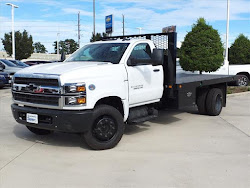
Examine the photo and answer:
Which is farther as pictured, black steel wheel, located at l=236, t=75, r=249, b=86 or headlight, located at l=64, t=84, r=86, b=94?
black steel wheel, located at l=236, t=75, r=249, b=86

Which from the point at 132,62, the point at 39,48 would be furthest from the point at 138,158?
the point at 39,48

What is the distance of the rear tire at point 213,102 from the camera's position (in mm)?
8220

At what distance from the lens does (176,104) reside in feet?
22.2

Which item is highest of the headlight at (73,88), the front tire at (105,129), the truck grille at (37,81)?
the truck grille at (37,81)

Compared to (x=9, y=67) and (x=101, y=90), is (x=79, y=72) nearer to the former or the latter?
(x=101, y=90)

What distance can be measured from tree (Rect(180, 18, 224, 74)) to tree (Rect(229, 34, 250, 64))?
6.69m

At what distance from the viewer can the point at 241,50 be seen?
19.7m

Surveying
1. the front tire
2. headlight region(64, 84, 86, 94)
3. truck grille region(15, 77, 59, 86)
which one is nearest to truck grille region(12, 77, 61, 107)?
truck grille region(15, 77, 59, 86)

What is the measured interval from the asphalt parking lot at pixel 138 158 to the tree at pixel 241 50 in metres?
13.5

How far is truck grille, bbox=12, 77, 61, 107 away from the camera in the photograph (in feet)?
16.0

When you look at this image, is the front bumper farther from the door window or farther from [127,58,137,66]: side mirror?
the door window

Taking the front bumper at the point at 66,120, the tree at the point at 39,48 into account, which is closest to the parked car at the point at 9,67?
the front bumper at the point at 66,120

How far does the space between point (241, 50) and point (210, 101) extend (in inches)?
510

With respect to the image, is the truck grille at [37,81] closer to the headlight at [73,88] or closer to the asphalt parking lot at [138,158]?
the headlight at [73,88]
